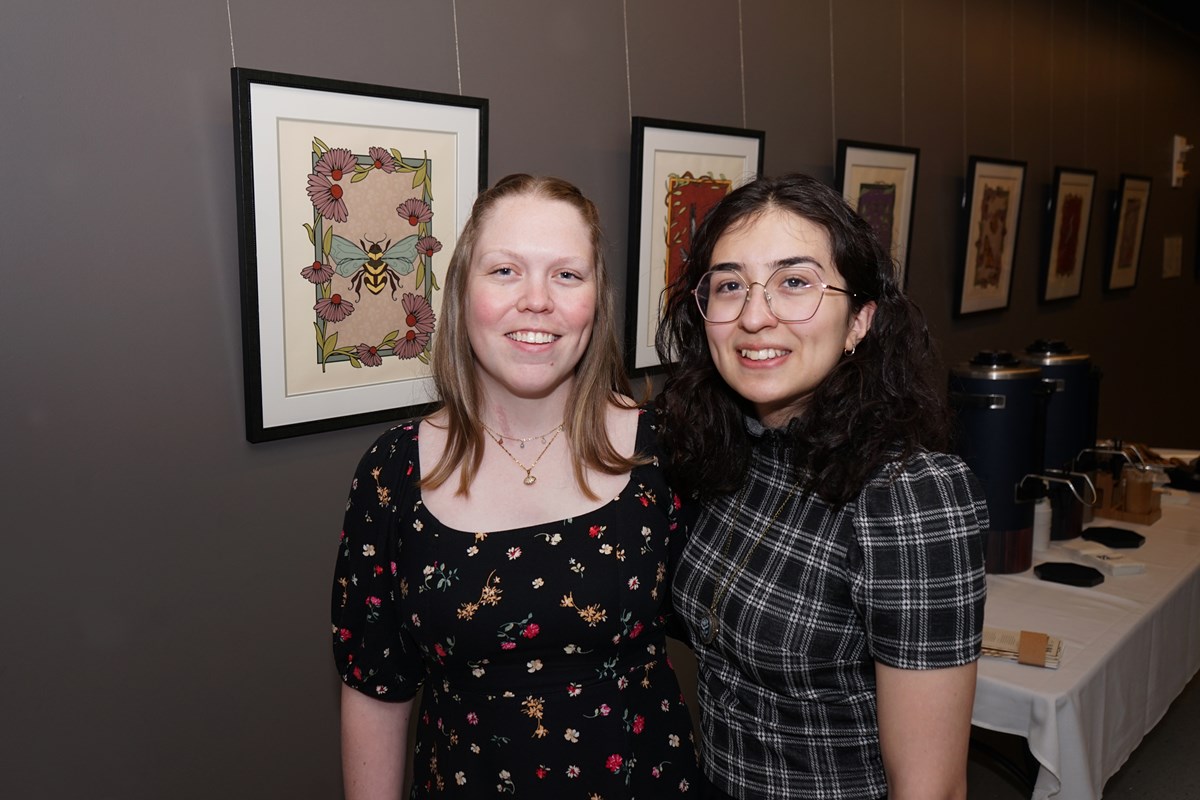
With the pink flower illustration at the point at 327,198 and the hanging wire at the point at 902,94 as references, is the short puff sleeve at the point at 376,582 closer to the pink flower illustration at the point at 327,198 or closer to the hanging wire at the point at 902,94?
the pink flower illustration at the point at 327,198

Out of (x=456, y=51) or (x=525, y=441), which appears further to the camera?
(x=456, y=51)

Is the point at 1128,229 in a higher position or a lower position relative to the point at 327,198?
higher

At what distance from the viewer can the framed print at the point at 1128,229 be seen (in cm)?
615

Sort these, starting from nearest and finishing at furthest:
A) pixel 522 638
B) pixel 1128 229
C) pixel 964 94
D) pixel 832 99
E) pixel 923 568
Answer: pixel 923 568
pixel 522 638
pixel 832 99
pixel 964 94
pixel 1128 229

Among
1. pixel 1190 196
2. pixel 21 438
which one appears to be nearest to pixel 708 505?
pixel 21 438

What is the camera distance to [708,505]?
146 cm

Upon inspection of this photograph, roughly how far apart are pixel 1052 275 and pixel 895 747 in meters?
4.98

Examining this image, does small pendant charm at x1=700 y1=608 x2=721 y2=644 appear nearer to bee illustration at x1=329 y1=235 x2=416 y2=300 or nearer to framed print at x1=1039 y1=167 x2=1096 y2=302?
bee illustration at x1=329 y1=235 x2=416 y2=300

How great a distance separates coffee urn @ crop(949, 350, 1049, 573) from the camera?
264 centimetres

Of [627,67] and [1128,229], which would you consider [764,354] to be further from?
[1128,229]

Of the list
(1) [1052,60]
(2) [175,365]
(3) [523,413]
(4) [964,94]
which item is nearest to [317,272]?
(2) [175,365]

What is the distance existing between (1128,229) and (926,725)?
618 cm

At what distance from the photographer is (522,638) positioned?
1.34 m

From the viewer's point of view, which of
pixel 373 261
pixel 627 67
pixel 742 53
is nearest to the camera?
pixel 373 261
